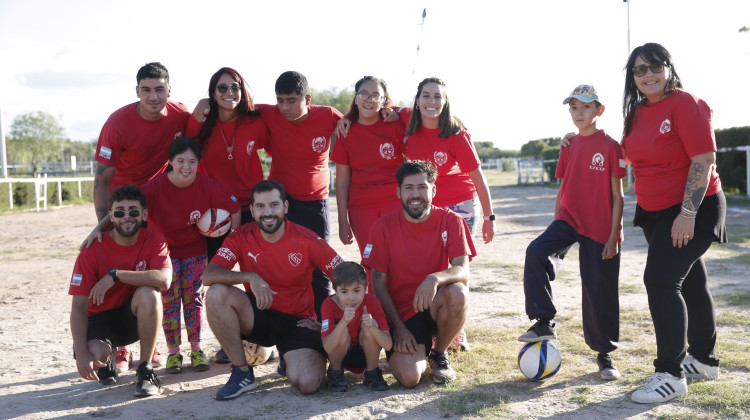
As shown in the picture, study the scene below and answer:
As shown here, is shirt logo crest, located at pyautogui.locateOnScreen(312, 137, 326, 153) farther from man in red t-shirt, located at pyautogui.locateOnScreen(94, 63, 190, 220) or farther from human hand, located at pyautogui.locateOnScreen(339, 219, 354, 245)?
man in red t-shirt, located at pyautogui.locateOnScreen(94, 63, 190, 220)

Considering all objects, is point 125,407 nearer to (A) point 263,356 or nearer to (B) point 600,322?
(A) point 263,356

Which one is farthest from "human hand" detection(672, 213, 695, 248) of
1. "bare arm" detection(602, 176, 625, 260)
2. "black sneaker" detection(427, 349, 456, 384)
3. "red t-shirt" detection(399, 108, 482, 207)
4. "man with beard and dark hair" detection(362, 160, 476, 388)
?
"black sneaker" detection(427, 349, 456, 384)

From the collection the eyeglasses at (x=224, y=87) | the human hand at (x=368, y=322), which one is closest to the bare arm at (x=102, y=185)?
the eyeglasses at (x=224, y=87)

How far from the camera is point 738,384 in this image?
169 inches

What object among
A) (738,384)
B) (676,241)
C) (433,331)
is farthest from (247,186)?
(738,384)

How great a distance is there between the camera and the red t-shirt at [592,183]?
4.64m

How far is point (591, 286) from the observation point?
469 centimetres

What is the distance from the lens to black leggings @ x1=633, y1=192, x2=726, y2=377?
165 inches

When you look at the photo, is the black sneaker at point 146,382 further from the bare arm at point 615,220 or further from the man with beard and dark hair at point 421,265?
the bare arm at point 615,220

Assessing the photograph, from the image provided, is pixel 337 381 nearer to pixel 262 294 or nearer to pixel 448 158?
pixel 262 294

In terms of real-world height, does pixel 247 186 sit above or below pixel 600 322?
above

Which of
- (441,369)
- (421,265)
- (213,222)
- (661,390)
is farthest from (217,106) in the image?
(661,390)

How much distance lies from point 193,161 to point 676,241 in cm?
361

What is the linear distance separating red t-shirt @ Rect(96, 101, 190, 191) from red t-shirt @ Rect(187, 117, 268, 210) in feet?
0.60
